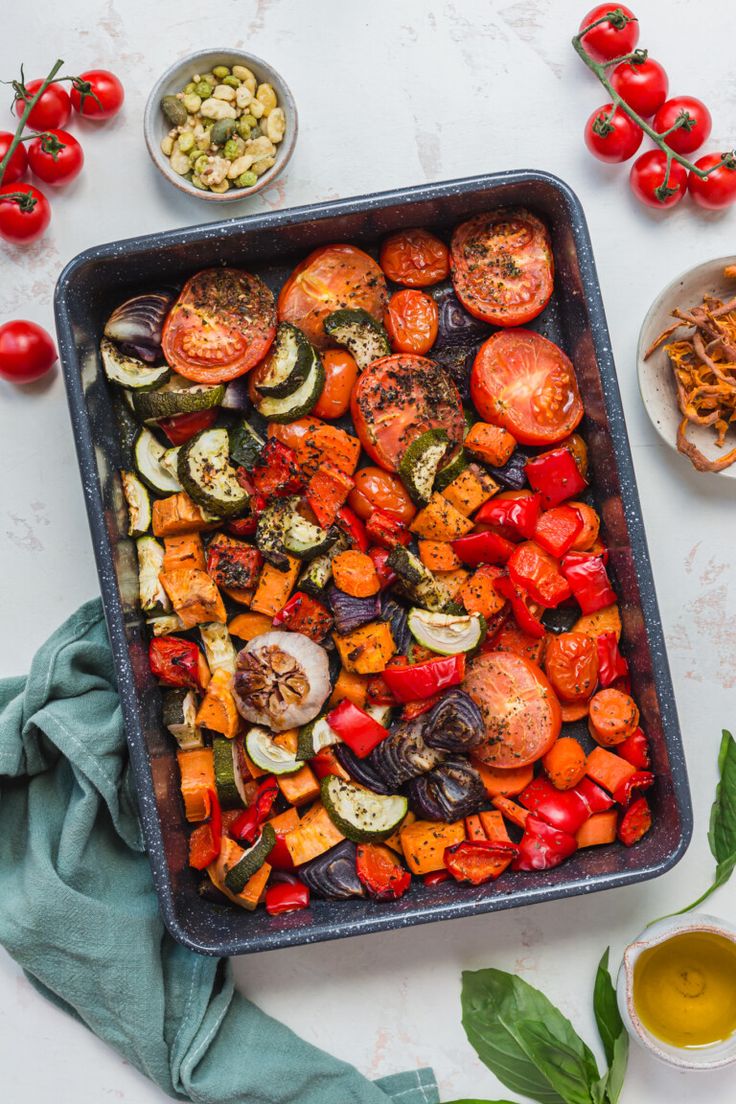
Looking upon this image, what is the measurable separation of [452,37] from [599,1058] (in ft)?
9.69

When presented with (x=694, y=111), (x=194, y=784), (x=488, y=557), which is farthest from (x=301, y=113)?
(x=194, y=784)

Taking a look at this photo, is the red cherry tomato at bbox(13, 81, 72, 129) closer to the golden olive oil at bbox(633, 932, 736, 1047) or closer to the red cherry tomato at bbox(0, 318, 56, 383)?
the red cherry tomato at bbox(0, 318, 56, 383)

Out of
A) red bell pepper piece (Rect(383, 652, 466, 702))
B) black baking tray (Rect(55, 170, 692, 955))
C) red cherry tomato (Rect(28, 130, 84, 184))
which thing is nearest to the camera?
black baking tray (Rect(55, 170, 692, 955))

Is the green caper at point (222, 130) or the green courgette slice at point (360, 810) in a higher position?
the green caper at point (222, 130)

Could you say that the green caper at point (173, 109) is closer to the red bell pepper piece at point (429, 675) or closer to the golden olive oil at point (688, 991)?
the red bell pepper piece at point (429, 675)

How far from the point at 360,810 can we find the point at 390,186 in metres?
1.74

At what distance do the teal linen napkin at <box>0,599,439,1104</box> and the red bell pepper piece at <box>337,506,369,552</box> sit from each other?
2.39 feet

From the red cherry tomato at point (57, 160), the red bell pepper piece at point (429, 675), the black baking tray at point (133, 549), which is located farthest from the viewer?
the red cherry tomato at point (57, 160)

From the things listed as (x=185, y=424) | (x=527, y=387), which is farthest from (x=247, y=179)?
(x=527, y=387)

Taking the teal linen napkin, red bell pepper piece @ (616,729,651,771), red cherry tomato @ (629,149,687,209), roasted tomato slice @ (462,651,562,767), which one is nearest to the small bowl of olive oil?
red bell pepper piece @ (616,729,651,771)

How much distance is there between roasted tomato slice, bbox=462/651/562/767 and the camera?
2699mm

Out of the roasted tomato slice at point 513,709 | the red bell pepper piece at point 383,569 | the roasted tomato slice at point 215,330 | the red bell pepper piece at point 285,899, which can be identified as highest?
the roasted tomato slice at point 215,330

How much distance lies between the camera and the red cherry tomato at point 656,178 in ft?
9.20

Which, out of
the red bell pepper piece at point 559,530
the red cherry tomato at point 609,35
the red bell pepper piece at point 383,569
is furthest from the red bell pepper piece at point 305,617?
the red cherry tomato at point 609,35
